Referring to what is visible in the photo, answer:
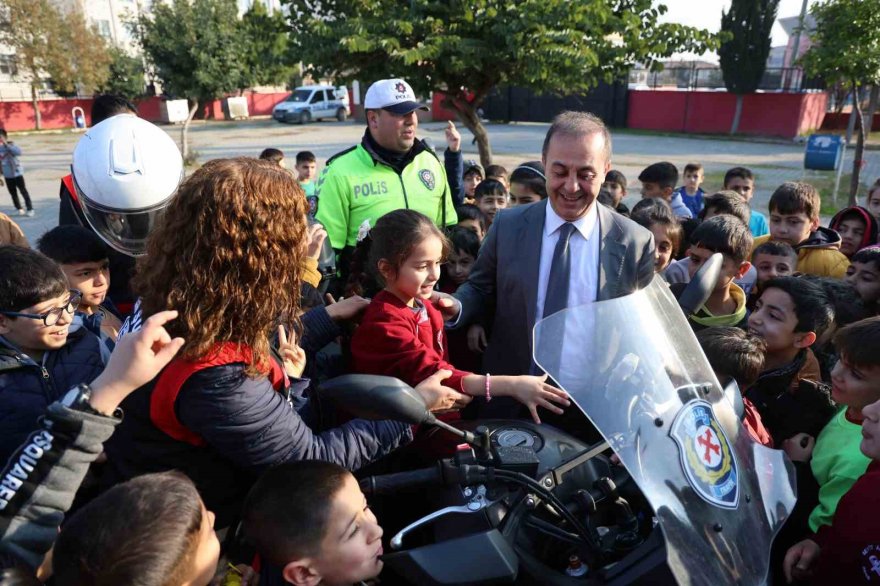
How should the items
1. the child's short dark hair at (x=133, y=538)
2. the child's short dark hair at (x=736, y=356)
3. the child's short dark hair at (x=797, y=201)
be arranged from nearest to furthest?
the child's short dark hair at (x=133, y=538)
the child's short dark hair at (x=736, y=356)
the child's short dark hair at (x=797, y=201)

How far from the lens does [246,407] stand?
1459mm

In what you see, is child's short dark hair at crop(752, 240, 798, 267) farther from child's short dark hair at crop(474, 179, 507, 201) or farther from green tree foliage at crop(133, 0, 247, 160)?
green tree foliage at crop(133, 0, 247, 160)

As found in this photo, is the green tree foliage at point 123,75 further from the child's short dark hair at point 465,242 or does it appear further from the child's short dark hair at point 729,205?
the child's short dark hair at point 729,205

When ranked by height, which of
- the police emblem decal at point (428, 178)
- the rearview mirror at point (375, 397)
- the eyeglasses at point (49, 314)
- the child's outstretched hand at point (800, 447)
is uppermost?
the police emblem decal at point (428, 178)

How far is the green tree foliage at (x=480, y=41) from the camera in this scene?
6.62 metres

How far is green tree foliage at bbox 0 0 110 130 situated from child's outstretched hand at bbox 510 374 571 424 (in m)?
37.9

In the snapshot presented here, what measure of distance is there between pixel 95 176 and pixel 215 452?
3.92 feet

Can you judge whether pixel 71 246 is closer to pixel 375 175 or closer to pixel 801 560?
pixel 375 175

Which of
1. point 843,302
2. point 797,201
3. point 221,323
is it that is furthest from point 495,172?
point 221,323

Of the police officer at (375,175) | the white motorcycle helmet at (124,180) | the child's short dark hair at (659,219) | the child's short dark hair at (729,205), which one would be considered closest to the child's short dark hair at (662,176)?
the child's short dark hair at (729,205)

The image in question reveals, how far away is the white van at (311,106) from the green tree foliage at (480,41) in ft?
94.6

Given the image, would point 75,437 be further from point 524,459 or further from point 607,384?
point 607,384

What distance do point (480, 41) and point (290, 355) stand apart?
5.67m

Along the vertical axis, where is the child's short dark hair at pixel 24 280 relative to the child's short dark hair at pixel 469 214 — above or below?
above
